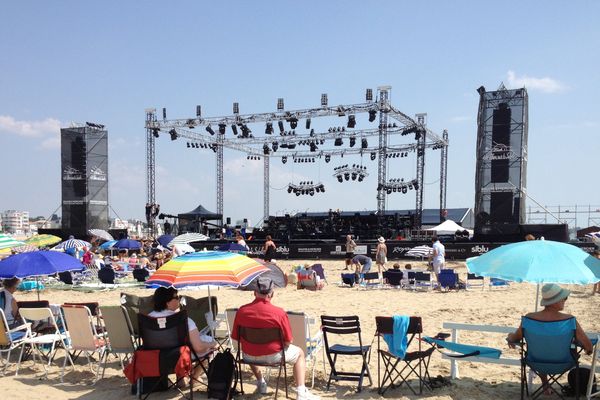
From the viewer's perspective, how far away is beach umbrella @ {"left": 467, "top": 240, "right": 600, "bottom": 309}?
3883 mm

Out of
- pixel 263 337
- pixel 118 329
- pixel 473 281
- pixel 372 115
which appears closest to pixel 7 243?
pixel 118 329

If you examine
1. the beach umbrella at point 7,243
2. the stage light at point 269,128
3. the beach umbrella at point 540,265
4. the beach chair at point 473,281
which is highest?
the stage light at point 269,128

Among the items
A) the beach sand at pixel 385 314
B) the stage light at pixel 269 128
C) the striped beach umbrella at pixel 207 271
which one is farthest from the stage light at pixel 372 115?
the striped beach umbrella at pixel 207 271

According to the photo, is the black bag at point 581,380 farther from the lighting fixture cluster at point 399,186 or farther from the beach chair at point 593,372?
the lighting fixture cluster at point 399,186

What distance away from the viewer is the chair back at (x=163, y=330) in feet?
13.8

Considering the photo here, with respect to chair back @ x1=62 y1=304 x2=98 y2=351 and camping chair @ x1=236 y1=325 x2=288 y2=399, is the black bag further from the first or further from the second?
chair back @ x1=62 y1=304 x2=98 y2=351

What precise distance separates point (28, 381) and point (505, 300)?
28.6ft

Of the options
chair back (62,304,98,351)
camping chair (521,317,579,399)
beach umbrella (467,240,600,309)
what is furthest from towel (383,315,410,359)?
chair back (62,304,98,351)

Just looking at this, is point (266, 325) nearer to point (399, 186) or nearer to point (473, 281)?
point (473, 281)

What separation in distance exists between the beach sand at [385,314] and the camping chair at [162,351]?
41 centimetres

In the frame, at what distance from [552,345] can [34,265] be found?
551 cm

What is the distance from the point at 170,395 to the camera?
4.53 m

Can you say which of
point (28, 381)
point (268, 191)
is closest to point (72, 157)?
point (268, 191)

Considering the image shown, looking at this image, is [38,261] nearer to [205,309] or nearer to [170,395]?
[205,309]
